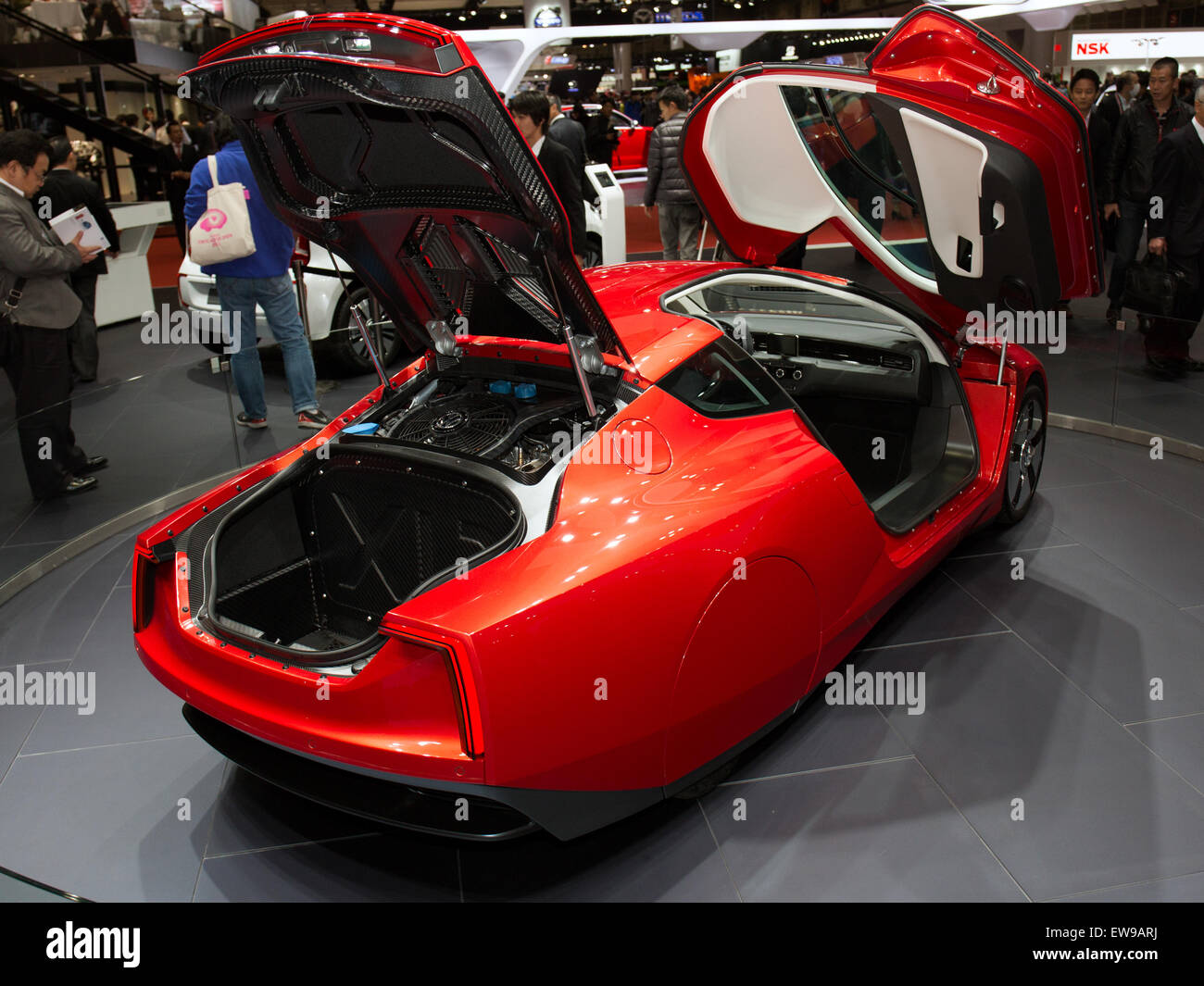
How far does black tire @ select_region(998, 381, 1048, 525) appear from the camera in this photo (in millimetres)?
3518

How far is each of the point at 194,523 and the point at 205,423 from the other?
2.24 m

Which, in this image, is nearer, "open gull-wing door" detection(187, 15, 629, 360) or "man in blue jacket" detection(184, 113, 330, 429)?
"open gull-wing door" detection(187, 15, 629, 360)

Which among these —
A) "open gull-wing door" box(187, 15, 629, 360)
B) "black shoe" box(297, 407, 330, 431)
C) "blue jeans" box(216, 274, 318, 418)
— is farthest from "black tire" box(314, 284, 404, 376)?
"open gull-wing door" box(187, 15, 629, 360)

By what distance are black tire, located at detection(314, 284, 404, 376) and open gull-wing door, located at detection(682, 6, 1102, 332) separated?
2.91 m

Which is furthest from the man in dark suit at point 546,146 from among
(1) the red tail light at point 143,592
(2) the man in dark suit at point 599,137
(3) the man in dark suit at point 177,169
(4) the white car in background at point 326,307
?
(2) the man in dark suit at point 599,137

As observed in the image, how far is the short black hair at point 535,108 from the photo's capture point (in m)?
4.98

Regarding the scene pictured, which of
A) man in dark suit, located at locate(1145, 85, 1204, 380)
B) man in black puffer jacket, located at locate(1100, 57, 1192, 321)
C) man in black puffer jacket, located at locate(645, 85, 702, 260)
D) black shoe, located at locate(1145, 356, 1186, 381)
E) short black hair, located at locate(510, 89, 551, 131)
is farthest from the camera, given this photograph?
man in black puffer jacket, located at locate(645, 85, 702, 260)

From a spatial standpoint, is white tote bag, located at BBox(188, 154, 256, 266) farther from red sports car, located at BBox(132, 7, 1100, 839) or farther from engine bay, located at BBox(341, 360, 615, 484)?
engine bay, located at BBox(341, 360, 615, 484)

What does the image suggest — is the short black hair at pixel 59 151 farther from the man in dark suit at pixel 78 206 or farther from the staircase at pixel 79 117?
the staircase at pixel 79 117

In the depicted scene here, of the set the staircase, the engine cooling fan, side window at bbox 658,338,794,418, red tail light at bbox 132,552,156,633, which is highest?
the staircase

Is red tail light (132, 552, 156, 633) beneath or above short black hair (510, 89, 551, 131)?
beneath

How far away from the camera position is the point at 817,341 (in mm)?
3611

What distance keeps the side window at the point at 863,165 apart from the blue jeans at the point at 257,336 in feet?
8.97
